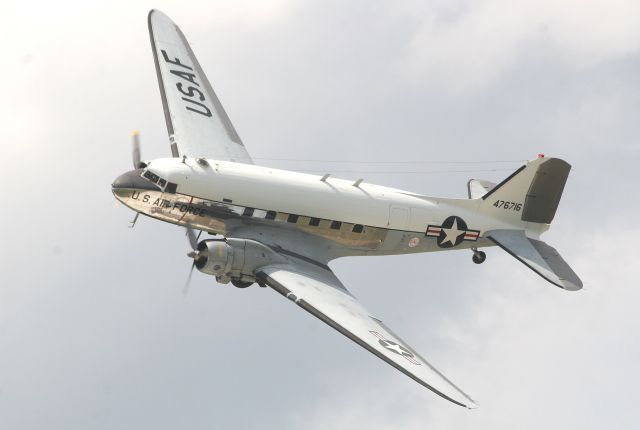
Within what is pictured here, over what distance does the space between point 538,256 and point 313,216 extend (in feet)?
29.6

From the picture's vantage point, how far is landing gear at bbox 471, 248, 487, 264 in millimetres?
48719

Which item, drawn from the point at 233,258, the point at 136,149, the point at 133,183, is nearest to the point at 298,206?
the point at 233,258

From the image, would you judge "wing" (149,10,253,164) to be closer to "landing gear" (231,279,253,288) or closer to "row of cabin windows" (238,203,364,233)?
"row of cabin windows" (238,203,364,233)

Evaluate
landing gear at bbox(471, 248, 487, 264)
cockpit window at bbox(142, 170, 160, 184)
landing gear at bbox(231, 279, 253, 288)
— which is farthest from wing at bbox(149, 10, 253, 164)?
landing gear at bbox(471, 248, 487, 264)

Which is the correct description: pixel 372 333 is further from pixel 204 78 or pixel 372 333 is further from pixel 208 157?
pixel 204 78

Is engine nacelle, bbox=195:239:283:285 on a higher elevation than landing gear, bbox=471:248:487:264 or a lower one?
lower

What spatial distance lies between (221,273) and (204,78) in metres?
13.3

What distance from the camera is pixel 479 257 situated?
4875 cm

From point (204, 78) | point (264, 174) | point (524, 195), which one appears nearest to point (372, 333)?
point (264, 174)

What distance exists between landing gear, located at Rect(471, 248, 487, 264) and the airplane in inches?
1.6

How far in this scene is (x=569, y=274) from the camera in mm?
45781

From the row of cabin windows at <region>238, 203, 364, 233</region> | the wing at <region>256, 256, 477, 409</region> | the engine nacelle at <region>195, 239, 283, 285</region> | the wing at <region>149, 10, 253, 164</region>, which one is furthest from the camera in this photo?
the wing at <region>149, 10, 253, 164</region>

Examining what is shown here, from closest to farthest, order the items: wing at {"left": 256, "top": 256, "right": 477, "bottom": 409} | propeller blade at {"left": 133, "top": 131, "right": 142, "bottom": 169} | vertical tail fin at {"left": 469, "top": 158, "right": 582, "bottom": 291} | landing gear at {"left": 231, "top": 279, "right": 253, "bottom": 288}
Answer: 1. wing at {"left": 256, "top": 256, "right": 477, "bottom": 409}
2. landing gear at {"left": 231, "top": 279, "right": 253, "bottom": 288}
3. propeller blade at {"left": 133, "top": 131, "right": 142, "bottom": 169}
4. vertical tail fin at {"left": 469, "top": 158, "right": 582, "bottom": 291}

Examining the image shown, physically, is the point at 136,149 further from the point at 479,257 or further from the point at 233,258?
the point at 479,257
